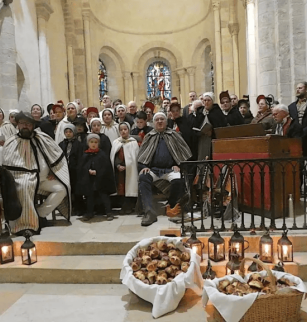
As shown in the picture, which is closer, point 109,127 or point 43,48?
point 109,127

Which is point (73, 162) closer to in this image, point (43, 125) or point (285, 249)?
point (43, 125)

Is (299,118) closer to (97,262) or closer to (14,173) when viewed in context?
(97,262)

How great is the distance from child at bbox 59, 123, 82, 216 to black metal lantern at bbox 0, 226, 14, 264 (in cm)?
148

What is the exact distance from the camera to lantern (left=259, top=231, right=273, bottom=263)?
3.71 metres

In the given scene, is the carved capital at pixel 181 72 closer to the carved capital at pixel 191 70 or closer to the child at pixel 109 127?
the carved capital at pixel 191 70

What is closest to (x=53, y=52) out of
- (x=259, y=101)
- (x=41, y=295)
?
(x=259, y=101)

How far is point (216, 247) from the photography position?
379 centimetres

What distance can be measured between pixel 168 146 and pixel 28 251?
102 inches

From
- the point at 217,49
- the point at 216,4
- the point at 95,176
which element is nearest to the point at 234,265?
the point at 95,176

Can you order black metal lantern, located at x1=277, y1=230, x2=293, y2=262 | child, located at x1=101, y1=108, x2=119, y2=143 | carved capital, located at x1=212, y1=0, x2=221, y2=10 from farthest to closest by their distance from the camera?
carved capital, located at x1=212, y1=0, x2=221, y2=10
child, located at x1=101, y1=108, x2=119, y2=143
black metal lantern, located at x1=277, y1=230, x2=293, y2=262

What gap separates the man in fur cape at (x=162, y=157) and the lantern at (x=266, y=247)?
162 cm

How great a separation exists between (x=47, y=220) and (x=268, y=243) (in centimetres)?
333

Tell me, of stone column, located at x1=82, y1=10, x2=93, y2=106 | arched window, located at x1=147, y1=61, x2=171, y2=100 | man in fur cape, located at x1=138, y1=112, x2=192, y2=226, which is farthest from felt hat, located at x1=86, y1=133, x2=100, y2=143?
arched window, located at x1=147, y1=61, x2=171, y2=100

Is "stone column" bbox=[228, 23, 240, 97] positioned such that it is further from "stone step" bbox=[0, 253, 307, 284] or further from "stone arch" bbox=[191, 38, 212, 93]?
"stone step" bbox=[0, 253, 307, 284]
